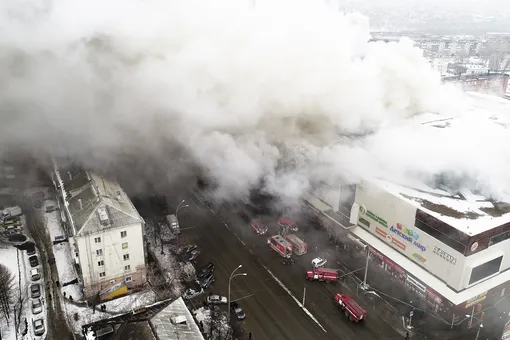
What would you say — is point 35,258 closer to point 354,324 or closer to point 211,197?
point 211,197

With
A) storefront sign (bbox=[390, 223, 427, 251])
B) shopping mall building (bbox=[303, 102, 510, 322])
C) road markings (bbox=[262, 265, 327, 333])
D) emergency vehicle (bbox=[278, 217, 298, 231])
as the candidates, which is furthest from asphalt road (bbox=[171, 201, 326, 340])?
storefront sign (bbox=[390, 223, 427, 251])

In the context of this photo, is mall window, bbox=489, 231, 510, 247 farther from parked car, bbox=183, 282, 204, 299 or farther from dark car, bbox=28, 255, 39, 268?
dark car, bbox=28, 255, 39, 268

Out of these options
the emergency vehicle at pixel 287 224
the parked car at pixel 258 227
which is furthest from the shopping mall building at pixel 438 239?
the parked car at pixel 258 227

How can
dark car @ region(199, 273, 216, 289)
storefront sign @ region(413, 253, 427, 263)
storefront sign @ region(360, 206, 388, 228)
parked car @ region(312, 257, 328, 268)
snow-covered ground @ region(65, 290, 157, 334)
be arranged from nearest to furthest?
snow-covered ground @ region(65, 290, 157, 334)
storefront sign @ region(413, 253, 427, 263)
dark car @ region(199, 273, 216, 289)
parked car @ region(312, 257, 328, 268)
storefront sign @ region(360, 206, 388, 228)

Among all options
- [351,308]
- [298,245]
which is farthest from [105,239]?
[351,308]

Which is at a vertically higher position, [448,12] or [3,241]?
[448,12]

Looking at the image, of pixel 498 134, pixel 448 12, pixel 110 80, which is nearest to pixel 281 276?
pixel 110 80
